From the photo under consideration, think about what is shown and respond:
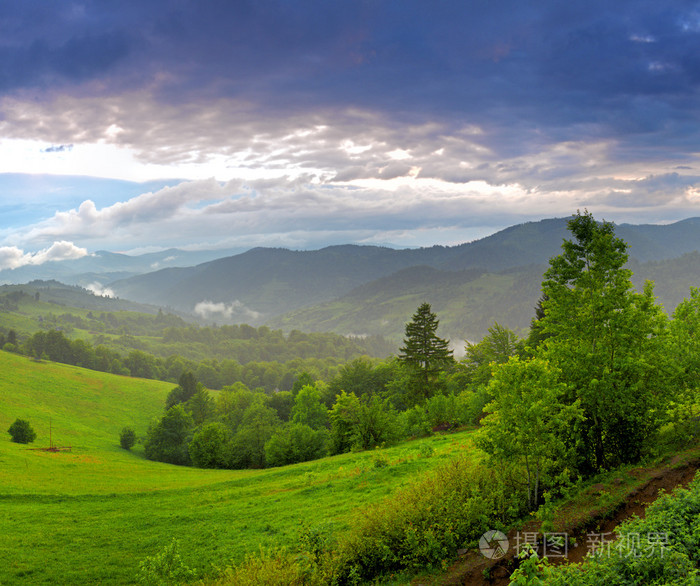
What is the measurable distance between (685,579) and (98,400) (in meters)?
139

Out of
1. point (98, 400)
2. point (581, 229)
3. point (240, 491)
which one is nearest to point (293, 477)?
point (240, 491)

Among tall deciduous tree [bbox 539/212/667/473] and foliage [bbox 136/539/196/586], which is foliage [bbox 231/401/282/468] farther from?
tall deciduous tree [bbox 539/212/667/473]

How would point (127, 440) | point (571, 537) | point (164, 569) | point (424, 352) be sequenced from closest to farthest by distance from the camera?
1. point (164, 569)
2. point (571, 537)
3. point (424, 352)
4. point (127, 440)

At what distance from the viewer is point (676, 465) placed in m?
20.7

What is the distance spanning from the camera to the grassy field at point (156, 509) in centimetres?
2359

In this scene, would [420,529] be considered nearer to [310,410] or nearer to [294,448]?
[294,448]

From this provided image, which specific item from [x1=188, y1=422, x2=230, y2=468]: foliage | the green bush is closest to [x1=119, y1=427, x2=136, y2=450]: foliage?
[x1=188, y1=422, x2=230, y2=468]: foliage

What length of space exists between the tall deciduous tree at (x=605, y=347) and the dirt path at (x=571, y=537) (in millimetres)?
2640

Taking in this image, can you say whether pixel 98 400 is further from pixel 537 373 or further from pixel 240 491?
pixel 537 373

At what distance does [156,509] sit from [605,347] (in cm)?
3485

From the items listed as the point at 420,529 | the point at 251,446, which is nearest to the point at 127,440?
the point at 251,446

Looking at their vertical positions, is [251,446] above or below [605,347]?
below

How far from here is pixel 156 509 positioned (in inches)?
1328

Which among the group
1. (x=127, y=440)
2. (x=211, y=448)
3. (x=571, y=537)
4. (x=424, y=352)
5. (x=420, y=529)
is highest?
(x=424, y=352)
